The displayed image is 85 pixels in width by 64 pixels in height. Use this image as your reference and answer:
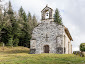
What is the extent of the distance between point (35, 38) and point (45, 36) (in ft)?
6.22

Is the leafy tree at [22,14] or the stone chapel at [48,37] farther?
the leafy tree at [22,14]

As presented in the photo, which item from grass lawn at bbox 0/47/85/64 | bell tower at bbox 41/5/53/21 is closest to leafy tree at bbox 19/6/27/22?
bell tower at bbox 41/5/53/21

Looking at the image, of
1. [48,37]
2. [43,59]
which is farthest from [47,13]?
[43,59]

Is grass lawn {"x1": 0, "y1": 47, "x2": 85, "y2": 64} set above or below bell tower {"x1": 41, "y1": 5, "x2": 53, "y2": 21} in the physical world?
below

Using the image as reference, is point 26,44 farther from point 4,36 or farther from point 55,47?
point 55,47

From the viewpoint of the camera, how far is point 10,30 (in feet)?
123

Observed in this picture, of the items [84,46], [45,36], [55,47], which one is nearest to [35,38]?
[45,36]

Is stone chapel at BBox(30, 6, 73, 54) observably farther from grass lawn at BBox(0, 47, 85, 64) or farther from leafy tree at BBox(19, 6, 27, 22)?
leafy tree at BBox(19, 6, 27, 22)

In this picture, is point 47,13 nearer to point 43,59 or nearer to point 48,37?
point 48,37

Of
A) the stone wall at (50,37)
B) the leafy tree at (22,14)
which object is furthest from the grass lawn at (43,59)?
the leafy tree at (22,14)

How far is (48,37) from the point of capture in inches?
838

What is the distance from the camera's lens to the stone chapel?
20.6m

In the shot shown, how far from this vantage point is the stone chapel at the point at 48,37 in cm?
2061

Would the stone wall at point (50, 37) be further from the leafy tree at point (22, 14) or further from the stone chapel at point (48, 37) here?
the leafy tree at point (22, 14)
